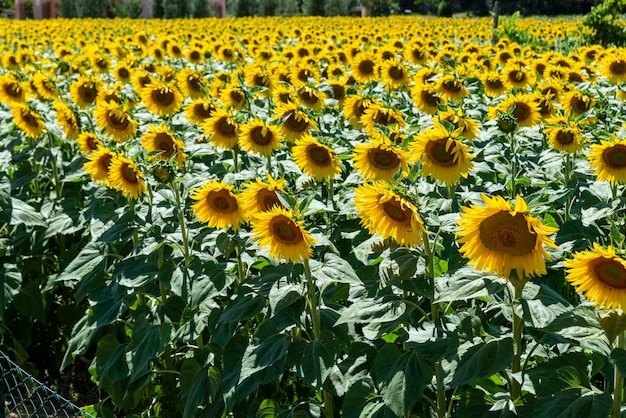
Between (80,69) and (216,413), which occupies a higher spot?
(80,69)

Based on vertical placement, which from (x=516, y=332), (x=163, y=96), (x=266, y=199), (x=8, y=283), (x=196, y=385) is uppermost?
(x=266, y=199)

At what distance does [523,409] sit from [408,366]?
A: 1.20 feet

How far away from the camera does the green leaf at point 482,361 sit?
2.17m

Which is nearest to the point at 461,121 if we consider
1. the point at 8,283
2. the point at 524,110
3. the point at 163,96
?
the point at 524,110

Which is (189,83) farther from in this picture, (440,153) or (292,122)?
(440,153)

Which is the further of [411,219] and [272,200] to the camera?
[272,200]

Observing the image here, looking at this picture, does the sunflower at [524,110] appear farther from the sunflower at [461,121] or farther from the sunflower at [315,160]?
the sunflower at [315,160]

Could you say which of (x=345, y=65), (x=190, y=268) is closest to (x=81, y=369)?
(x=190, y=268)

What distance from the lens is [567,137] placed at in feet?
11.7

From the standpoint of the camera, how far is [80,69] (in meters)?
6.48

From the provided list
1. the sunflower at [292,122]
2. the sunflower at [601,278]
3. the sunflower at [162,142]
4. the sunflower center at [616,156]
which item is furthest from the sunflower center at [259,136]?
the sunflower at [601,278]

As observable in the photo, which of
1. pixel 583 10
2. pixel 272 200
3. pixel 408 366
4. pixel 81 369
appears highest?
pixel 272 200

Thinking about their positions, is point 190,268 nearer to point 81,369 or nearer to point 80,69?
point 81,369

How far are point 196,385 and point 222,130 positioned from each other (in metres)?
1.36
